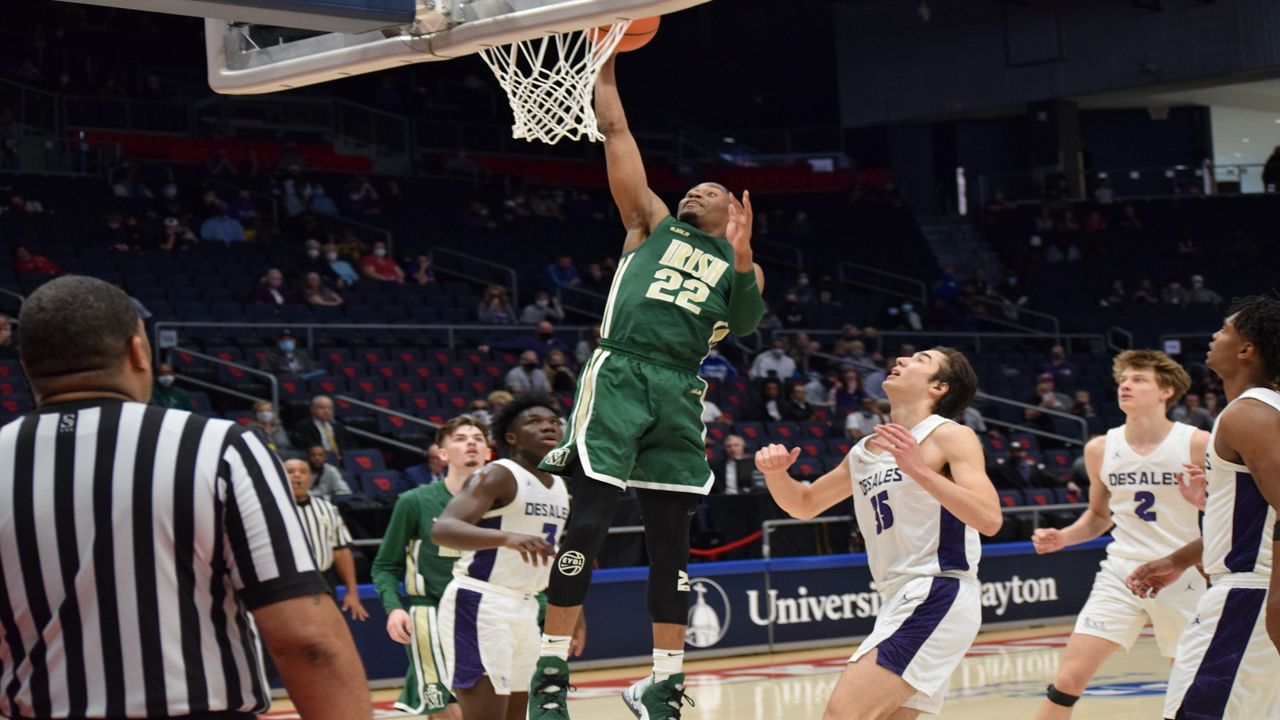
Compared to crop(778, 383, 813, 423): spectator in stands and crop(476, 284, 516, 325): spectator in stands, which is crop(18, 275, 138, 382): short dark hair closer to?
crop(778, 383, 813, 423): spectator in stands

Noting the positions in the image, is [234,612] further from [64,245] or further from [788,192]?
[788,192]

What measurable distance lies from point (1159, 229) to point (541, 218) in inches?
463

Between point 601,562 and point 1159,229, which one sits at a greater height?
point 1159,229

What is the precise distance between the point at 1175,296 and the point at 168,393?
1832 cm

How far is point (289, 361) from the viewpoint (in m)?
15.8

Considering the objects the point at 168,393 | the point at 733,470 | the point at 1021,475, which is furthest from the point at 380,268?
the point at 1021,475

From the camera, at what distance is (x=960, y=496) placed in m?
5.06

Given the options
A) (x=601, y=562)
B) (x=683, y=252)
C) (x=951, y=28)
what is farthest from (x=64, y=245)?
(x=951, y=28)

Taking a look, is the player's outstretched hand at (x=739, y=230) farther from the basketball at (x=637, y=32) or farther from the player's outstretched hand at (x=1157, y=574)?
the player's outstretched hand at (x=1157, y=574)

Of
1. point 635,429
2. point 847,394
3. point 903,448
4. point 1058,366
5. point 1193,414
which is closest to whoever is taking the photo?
point 903,448

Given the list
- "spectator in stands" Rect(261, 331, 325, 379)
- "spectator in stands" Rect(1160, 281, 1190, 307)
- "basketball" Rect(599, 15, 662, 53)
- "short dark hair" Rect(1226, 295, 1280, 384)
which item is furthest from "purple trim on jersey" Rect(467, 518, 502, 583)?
"spectator in stands" Rect(1160, 281, 1190, 307)

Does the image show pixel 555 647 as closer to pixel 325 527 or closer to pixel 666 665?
pixel 666 665

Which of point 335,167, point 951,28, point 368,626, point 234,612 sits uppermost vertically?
point 951,28

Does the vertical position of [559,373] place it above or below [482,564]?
above
